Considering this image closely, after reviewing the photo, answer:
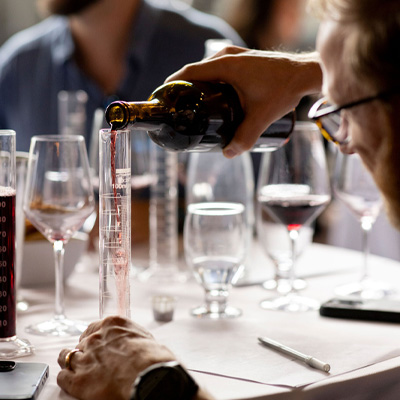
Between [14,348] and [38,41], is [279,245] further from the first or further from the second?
[38,41]

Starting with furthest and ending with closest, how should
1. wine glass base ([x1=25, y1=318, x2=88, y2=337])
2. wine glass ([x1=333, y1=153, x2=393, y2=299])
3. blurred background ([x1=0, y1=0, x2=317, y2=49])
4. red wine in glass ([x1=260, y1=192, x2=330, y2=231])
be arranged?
1. blurred background ([x1=0, y1=0, x2=317, y2=49])
2. wine glass ([x1=333, y1=153, x2=393, y2=299])
3. red wine in glass ([x1=260, y1=192, x2=330, y2=231])
4. wine glass base ([x1=25, y1=318, x2=88, y2=337])

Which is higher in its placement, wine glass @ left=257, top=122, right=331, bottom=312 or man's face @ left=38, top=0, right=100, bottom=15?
man's face @ left=38, top=0, right=100, bottom=15

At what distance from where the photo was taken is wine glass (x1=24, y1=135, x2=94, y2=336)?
1.27m

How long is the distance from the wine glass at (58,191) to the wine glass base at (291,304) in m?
0.39

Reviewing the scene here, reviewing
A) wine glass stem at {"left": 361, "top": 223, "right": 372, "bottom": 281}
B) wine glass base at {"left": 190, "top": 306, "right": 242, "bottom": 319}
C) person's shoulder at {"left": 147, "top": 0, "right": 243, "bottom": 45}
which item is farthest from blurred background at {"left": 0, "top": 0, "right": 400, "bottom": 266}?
wine glass base at {"left": 190, "top": 306, "right": 242, "bottom": 319}

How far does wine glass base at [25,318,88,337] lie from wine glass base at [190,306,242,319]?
22 cm

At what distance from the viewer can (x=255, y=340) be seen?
1167 millimetres

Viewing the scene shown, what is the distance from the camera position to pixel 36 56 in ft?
10.8

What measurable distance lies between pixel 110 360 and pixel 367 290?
78 centimetres

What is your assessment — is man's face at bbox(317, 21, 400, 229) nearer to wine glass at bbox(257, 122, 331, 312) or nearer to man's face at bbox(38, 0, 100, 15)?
wine glass at bbox(257, 122, 331, 312)

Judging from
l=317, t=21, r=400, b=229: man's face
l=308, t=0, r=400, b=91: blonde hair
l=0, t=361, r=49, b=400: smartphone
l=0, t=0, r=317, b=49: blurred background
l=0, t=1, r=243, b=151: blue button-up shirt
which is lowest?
l=0, t=361, r=49, b=400: smartphone

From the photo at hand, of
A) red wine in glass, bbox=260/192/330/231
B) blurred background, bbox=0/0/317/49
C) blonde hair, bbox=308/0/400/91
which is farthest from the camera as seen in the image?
blurred background, bbox=0/0/317/49

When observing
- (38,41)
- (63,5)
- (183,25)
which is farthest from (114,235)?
(38,41)

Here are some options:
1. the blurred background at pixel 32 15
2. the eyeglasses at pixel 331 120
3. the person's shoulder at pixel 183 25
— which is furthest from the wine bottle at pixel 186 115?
the blurred background at pixel 32 15
